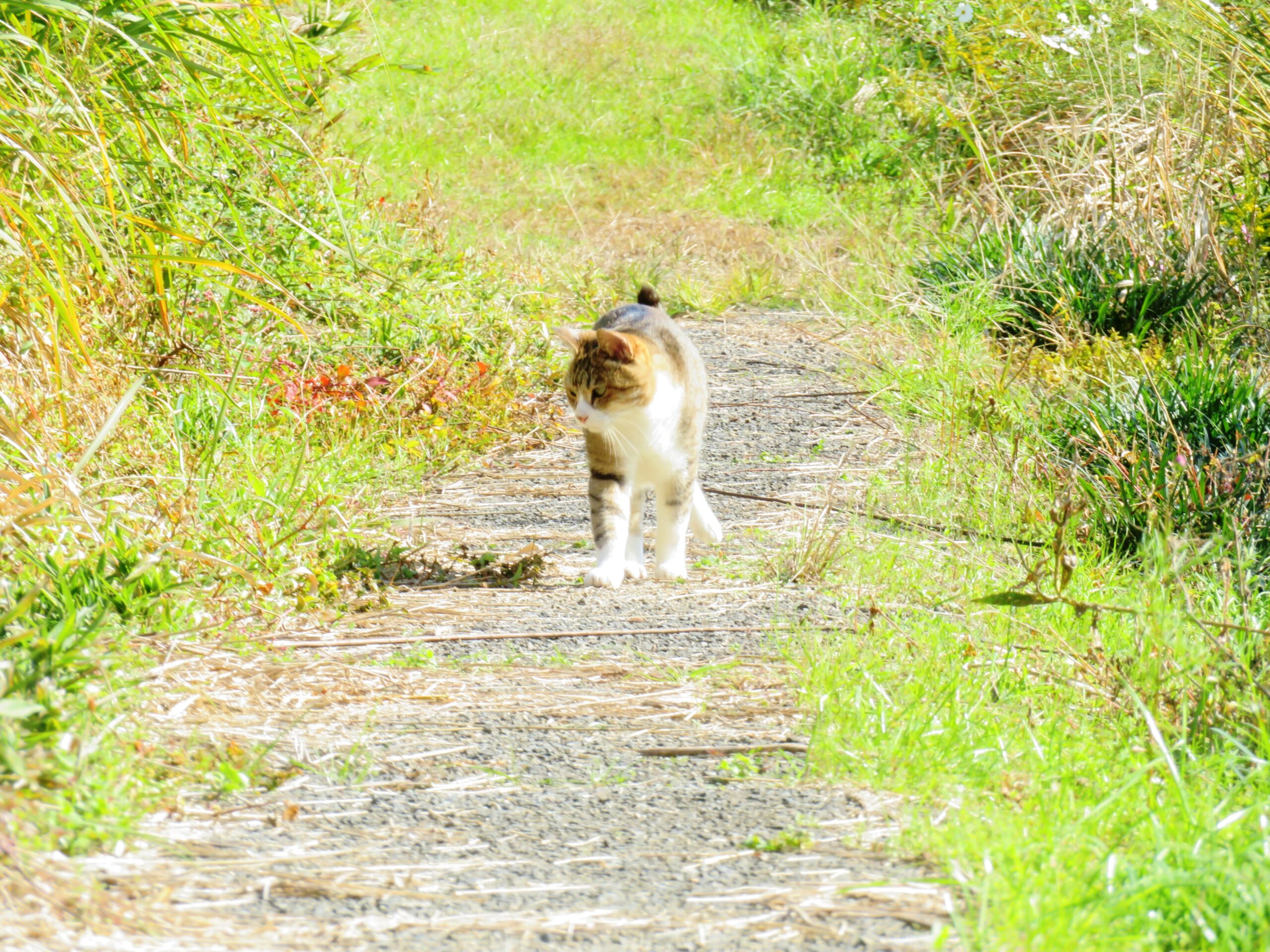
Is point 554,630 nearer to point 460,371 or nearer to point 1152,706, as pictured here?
Result: point 1152,706

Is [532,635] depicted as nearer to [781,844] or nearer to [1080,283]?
[781,844]

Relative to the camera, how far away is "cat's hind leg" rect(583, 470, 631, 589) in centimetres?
408

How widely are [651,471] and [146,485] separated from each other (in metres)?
1.53

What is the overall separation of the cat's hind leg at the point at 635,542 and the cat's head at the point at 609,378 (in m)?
0.37

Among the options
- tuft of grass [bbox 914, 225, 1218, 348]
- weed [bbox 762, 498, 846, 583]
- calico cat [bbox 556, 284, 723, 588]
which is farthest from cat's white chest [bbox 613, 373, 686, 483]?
tuft of grass [bbox 914, 225, 1218, 348]

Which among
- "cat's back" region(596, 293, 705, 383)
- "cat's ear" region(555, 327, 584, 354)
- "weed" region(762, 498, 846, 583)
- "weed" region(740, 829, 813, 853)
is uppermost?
"cat's ear" region(555, 327, 584, 354)

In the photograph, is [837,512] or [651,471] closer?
[651,471]

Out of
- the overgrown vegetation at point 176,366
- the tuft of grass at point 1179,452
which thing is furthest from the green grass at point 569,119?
the tuft of grass at point 1179,452

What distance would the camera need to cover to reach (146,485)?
382cm

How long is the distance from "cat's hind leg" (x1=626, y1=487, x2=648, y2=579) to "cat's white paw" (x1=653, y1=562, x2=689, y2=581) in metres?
0.11

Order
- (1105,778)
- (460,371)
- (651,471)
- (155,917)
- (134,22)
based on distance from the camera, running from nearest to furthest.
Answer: (155,917) → (1105,778) → (134,22) → (651,471) → (460,371)

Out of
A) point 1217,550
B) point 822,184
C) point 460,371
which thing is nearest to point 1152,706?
point 1217,550

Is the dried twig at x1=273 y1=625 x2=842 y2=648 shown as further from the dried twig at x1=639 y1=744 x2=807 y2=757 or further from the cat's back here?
the cat's back

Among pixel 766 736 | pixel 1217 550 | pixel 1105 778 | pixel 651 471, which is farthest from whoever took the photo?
pixel 651 471
